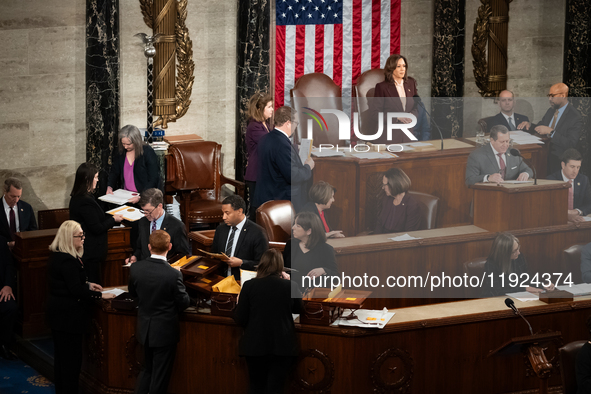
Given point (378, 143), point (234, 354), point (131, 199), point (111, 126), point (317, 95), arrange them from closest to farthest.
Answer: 1. point (234, 354)
2. point (378, 143)
3. point (131, 199)
4. point (111, 126)
5. point (317, 95)

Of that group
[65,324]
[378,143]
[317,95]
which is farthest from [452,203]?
[317,95]

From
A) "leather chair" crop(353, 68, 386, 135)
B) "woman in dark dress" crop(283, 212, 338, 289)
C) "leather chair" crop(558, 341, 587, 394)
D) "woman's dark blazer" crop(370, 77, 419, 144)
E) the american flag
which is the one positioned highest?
the american flag

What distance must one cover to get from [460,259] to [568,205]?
947 mm

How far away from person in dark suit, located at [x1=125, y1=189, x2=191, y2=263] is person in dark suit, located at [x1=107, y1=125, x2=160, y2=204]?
1654mm

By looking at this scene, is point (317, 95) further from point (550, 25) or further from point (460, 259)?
point (460, 259)

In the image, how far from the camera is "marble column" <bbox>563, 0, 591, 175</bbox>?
937cm

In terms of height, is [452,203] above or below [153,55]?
below

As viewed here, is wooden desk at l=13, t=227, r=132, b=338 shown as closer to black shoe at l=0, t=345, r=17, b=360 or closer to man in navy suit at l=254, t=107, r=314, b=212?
black shoe at l=0, t=345, r=17, b=360

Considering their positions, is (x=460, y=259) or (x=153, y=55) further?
(x=153, y=55)

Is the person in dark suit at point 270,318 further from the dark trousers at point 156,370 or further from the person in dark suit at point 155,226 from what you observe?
the person in dark suit at point 155,226

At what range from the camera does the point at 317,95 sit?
9.47 meters

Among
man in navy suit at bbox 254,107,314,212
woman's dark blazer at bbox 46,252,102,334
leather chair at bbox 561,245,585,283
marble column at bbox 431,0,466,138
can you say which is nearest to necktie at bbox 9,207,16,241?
woman's dark blazer at bbox 46,252,102,334

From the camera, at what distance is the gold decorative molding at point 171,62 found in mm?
9133

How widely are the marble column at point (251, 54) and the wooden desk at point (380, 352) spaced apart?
4.53 m
